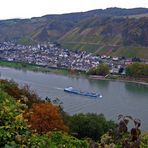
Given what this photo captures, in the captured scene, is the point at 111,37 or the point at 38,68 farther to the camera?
the point at 111,37

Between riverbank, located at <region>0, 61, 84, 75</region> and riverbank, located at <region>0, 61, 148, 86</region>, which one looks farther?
riverbank, located at <region>0, 61, 84, 75</region>

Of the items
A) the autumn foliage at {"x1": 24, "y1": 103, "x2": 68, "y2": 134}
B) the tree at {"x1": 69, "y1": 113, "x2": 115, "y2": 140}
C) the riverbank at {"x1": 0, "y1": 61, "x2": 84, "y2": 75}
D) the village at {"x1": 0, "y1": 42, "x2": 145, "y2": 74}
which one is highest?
the autumn foliage at {"x1": 24, "y1": 103, "x2": 68, "y2": 134}

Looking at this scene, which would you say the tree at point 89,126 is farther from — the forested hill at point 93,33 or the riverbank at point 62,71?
the forested hill at point 93,33

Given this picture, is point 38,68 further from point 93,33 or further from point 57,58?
point 93,33

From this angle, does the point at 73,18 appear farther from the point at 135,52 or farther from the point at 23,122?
the point at 23,122

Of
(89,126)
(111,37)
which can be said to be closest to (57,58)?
(111,37)

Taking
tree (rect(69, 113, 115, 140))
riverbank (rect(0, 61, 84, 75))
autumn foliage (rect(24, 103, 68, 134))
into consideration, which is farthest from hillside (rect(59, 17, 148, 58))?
autumn foliage (rect(24, 103, 68, 134))

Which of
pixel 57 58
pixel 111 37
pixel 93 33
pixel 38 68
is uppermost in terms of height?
pixel 93 33

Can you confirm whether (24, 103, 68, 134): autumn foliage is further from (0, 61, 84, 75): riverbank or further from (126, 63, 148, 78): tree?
(0, 61, 84, 75): riverbank
